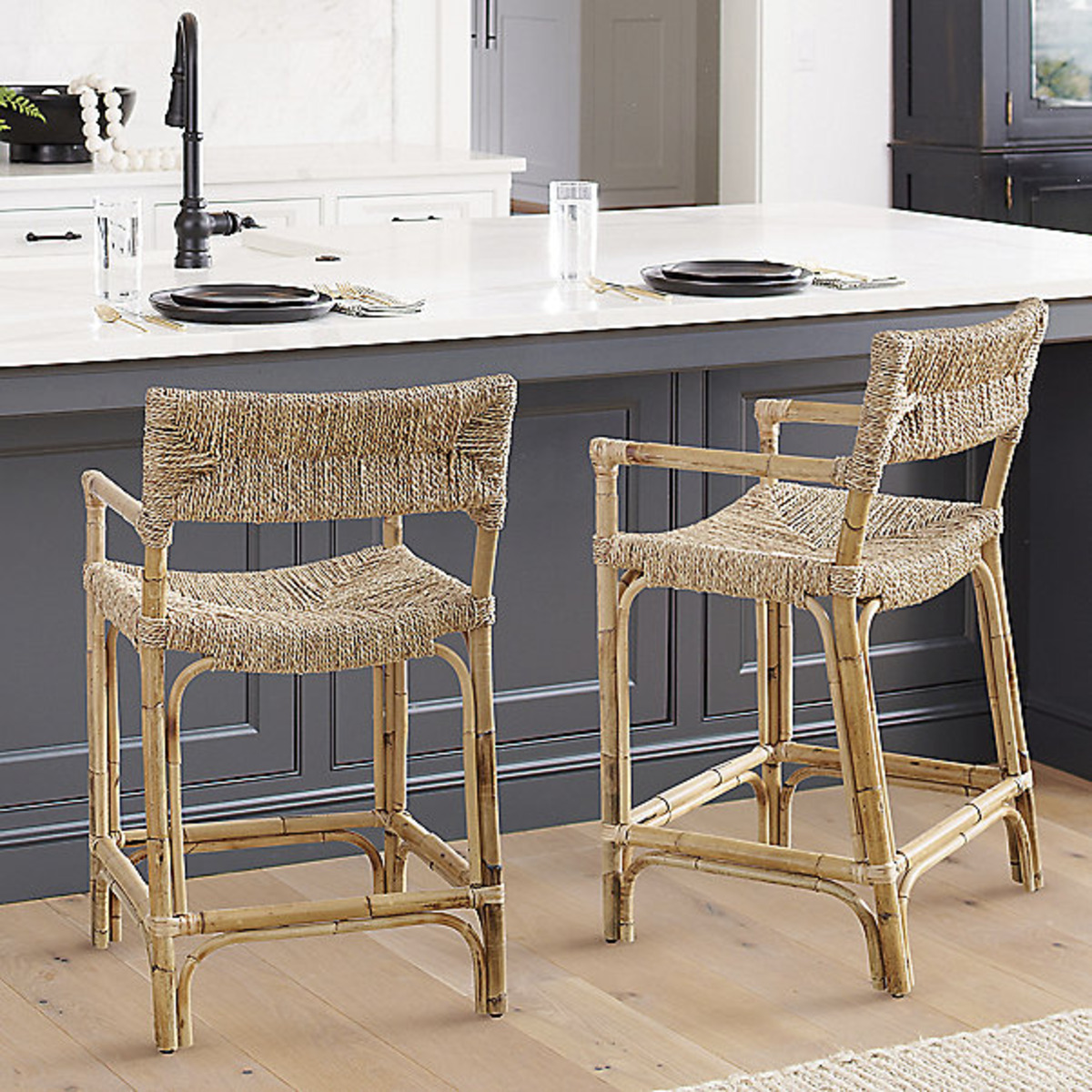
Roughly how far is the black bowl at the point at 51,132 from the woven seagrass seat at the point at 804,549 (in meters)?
2.72

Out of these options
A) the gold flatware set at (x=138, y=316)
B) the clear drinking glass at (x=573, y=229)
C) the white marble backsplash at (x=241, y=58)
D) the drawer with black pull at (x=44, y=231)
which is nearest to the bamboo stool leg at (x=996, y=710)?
the clear drinking glass at (x=573, y=229)

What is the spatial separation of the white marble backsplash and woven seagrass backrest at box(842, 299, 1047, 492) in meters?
3.35

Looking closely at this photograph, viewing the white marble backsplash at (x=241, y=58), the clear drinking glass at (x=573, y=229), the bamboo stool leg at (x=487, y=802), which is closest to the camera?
the bamboo stool leg at (x=487, y=802)

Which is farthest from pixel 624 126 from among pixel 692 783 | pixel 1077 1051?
pixel 1077 1051

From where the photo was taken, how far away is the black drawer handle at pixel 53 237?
4.89m

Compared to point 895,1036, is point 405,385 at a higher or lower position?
higher

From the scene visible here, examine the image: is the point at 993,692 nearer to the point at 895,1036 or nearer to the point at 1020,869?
the point at 1020,869

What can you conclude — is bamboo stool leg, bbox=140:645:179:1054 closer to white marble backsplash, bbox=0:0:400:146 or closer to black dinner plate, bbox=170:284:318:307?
black dinner plate, bbox=170:284:318:307

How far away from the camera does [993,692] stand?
10.1 feet

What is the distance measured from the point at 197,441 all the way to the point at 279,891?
1008 mm

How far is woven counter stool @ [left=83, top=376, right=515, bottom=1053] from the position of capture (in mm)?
2406

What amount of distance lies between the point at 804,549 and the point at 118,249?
1.08m

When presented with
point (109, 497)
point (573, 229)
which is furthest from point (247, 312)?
point (573, 229)

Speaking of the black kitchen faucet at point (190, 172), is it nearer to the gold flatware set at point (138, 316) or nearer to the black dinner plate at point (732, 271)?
the gold flatware set at point (138, 316)
